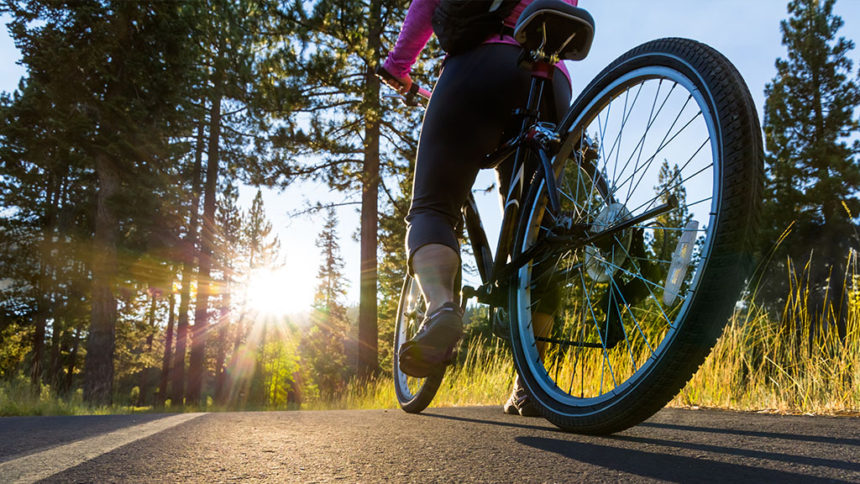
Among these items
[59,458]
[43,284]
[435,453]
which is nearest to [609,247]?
[435,453]

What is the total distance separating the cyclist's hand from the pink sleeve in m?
0.02

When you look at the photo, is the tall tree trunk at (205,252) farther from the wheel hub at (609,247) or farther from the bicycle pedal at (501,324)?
the wheel hub at (609,247)

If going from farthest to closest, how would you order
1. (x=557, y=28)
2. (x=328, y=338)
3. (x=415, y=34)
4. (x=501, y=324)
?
(x=328, y=338), (x=415, y=34), (x=501, y=324), (x=557, y=28)

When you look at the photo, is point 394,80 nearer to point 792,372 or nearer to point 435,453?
point 435,453

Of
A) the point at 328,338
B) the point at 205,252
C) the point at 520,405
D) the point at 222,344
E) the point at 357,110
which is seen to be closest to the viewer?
the point at 520,405

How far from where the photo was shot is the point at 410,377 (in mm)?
2920

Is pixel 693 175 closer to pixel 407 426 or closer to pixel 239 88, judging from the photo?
pixel 407 426

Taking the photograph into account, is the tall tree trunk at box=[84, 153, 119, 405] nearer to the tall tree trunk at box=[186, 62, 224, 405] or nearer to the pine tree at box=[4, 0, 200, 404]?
the pine tree at box=[4, 0, 200, 404]

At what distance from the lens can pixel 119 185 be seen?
14781 millimetres

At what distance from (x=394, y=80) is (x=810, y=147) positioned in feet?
89.7

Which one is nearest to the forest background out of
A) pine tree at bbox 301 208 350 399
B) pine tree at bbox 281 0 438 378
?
pine tree at bbox 281 0 438 378

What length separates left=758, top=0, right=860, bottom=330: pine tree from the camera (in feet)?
73.0

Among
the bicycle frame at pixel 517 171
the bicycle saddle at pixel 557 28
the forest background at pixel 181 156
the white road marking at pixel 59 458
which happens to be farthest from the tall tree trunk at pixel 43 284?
the bicycle saddle at pixel 557 28

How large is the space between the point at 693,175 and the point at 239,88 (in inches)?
543
